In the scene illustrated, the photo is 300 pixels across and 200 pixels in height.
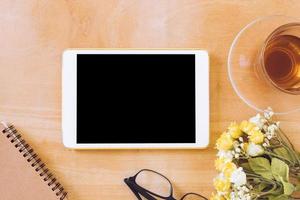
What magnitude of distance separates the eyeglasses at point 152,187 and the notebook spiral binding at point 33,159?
12 centimetres

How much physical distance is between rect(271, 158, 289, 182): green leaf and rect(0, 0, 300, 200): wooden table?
0.36ft

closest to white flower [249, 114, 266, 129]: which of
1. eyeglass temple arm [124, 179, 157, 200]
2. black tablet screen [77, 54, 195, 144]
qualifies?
black tablet screen [77, 54, 195, 144]

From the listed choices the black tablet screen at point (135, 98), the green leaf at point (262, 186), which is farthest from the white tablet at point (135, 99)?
the green leaf at point (262, 186)

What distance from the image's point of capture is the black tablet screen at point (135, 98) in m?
0.68

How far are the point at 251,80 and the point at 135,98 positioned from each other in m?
0.20

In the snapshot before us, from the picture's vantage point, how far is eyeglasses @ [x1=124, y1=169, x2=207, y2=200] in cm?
70

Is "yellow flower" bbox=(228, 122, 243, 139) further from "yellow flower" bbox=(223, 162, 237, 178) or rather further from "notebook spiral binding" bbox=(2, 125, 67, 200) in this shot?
"notebook spiral binding" bbox=(2, 125, 67, 200)

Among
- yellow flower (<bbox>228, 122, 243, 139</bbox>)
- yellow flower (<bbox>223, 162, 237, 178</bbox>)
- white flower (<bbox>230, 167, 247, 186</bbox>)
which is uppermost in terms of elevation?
yellow flower (<bbox>228, 122, 243, 139</bbox>)

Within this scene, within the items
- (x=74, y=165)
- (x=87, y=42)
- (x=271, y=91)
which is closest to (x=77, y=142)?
(x=74, y=165)

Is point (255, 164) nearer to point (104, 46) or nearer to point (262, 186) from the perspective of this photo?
point (262, 186)

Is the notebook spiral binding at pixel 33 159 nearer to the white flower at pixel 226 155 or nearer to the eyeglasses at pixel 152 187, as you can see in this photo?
the eyeglasses at pixel 152 187

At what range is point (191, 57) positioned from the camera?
68 cm

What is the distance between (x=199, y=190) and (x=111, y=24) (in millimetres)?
323

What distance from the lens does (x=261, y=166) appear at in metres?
0.63
